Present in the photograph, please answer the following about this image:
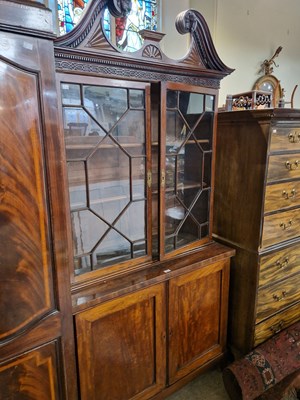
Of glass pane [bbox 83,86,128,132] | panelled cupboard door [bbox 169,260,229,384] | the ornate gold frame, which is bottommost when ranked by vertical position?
panelled cupboard door [bbox 169,260,229,384]

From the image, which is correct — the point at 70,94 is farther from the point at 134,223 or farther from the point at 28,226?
the point at 134,223

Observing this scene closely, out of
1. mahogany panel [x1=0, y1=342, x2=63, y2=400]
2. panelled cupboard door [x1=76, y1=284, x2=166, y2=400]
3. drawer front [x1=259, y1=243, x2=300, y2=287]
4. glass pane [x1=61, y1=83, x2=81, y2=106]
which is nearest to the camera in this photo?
mahogany panel [x1=0, y1=342, x2=63, y2=400]

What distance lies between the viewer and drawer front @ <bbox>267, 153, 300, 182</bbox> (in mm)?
1481

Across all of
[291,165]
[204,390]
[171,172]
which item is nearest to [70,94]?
[171,172]

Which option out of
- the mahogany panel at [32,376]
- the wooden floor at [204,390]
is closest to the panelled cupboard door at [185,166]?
the mahogany panel at [32,376]

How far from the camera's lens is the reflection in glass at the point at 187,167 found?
142 centimetres

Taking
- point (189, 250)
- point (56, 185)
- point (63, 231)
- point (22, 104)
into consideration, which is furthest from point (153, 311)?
point (22, 104)

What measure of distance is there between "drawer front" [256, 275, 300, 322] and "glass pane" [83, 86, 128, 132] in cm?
126

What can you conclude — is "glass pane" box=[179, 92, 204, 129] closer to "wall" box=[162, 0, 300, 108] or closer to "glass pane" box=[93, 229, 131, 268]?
"glass pane" box=[93, 229, 131, 268]

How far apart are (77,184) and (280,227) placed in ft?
3.89

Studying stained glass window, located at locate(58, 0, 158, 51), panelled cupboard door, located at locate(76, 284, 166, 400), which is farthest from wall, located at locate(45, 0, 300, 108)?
panelled cupboard door, located at locate(76, 284, 166, 400)

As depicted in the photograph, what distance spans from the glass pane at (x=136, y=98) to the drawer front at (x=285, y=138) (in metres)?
0.69

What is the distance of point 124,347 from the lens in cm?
130

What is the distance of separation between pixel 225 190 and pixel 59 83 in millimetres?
1098
